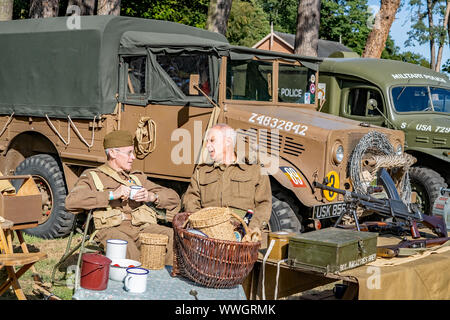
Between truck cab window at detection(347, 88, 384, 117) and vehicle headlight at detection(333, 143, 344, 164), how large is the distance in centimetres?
314

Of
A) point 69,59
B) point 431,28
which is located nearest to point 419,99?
point 69,59

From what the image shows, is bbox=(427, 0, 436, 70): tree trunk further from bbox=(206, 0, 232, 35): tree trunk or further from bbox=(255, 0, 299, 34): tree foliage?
bbox=(206, 0, 232, 35): tree trunk

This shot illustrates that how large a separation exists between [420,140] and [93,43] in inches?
186

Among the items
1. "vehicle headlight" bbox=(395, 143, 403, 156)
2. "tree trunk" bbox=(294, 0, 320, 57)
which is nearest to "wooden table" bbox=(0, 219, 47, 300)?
"vehicle headlight" bbox=(395, 143, 403, 156)

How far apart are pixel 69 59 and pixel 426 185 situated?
4826 mm

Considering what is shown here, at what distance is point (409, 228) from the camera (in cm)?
532

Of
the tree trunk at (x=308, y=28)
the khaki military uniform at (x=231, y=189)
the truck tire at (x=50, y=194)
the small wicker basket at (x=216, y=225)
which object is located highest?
the tree trunk at (x=308, y=28)

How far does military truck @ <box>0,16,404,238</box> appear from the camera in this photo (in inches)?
251

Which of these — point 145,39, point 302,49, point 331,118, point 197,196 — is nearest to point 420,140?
point 331,118

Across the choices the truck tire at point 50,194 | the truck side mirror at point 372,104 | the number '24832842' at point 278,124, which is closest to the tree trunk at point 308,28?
the truck side mirror at point 372,104

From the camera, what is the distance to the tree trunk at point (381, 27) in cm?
1545

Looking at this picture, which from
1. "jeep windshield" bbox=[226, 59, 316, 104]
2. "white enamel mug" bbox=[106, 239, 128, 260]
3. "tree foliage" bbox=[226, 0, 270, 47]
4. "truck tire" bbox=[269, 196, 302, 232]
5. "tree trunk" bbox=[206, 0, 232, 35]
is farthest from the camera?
"tree foliage" bbox=[226, 0, 270, 47]

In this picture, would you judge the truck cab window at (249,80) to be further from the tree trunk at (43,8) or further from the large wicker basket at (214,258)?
the tree trunk at (43,8)

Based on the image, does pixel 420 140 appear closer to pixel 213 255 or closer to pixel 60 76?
pixel 60 76
